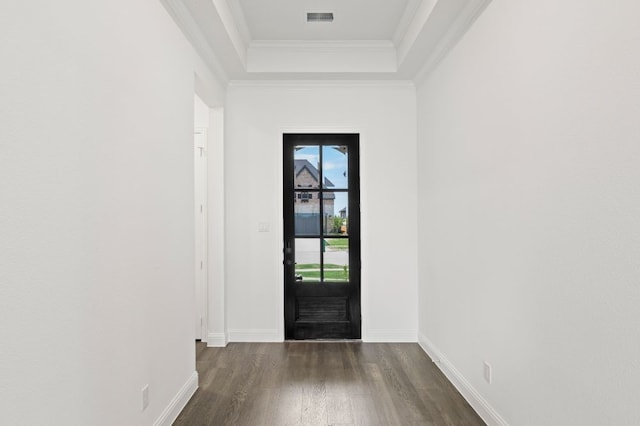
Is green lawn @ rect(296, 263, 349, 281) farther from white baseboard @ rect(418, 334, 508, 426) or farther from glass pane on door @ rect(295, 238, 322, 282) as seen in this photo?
white baseboard @ rect(418, 334, 508, 426)

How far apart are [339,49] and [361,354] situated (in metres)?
2.91

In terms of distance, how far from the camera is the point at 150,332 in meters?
2.23

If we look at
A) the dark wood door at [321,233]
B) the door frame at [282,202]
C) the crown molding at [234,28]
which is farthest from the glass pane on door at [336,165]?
the crown molding at [234,28]

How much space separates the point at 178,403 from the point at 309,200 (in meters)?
2.31

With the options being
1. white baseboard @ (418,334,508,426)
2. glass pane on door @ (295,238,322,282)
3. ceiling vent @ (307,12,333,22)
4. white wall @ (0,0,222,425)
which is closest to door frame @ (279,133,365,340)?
glass pane on door @ (295,238,322,282)

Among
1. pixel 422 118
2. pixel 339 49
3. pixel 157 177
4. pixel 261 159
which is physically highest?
pixel 339 49

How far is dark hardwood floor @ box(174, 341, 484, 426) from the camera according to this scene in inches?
104

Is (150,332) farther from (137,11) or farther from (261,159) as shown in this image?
(261,159)

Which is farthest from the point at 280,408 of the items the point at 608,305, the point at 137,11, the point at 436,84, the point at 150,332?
the point at 436,84

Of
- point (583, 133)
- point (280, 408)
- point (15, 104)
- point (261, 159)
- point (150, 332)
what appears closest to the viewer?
point (15, 104)

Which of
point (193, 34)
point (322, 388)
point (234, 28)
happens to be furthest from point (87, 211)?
point (234, 28)

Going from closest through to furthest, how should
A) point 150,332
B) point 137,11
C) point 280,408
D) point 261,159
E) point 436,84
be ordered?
point 137,11 → point 150,332 → point 280,408 → point 436,84 → point 261,159

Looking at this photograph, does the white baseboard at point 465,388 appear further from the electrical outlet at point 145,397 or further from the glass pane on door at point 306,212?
the electrical outlet at point 145,397

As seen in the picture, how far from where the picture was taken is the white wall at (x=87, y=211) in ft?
4.07
